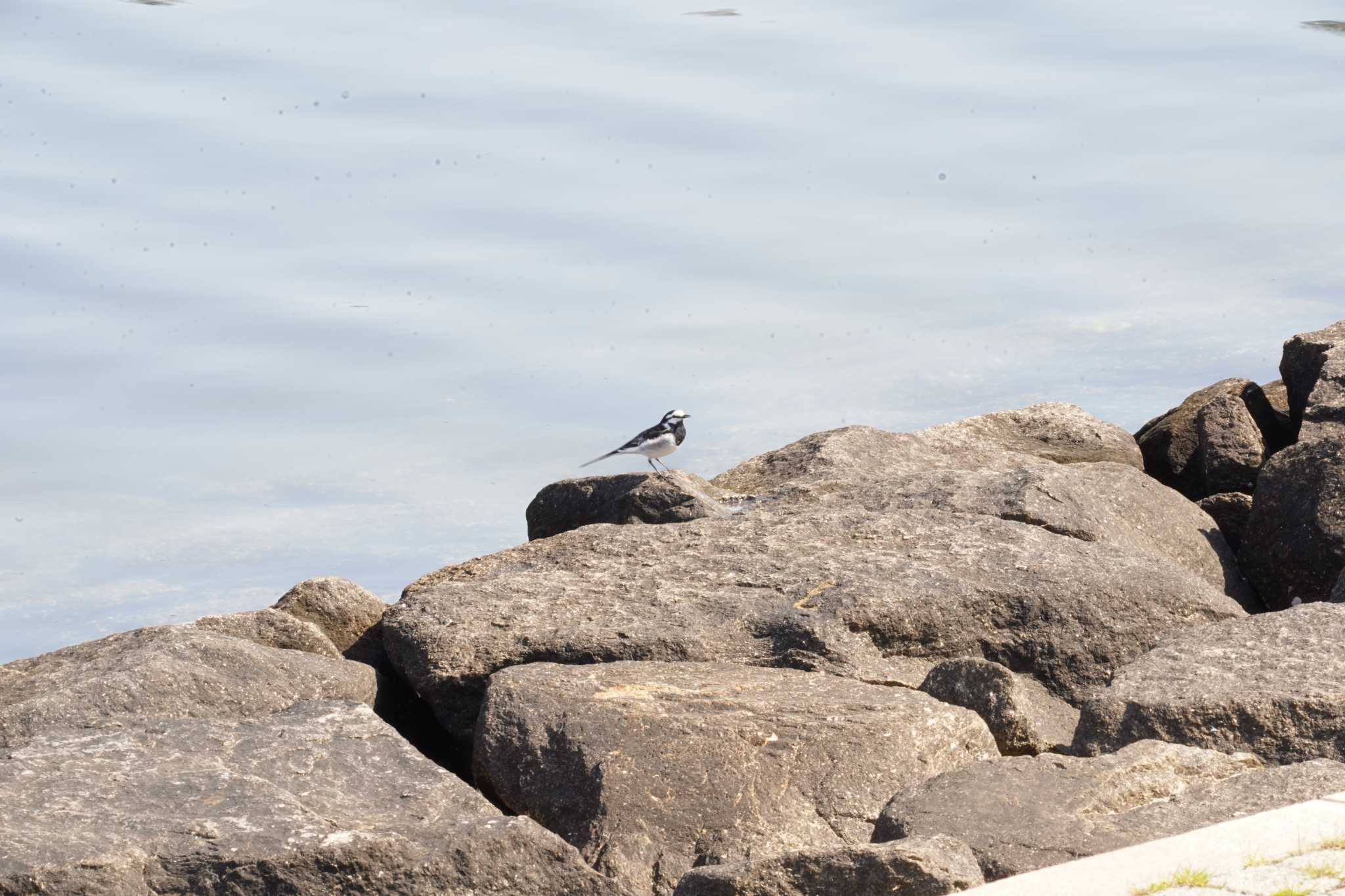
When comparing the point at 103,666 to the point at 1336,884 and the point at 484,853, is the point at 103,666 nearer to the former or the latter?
the point at 484,853

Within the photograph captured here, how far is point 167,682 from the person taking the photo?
25.7 feet

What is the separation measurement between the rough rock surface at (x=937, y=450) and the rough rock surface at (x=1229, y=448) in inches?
21.8

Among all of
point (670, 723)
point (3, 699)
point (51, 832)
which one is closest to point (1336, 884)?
point (670, 723)

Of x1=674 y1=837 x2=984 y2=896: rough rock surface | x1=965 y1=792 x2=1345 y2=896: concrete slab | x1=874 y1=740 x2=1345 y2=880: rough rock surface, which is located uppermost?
x1=965 y1=792 x2=1345 y2=896: concrete slab

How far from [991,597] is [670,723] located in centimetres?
229

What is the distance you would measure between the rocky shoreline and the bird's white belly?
8.65ft

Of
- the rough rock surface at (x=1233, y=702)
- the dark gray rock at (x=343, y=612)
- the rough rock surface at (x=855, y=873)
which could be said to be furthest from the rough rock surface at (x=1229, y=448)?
the rough rock surface at (x=855, y=873)

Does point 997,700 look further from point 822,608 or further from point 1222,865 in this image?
point 1222,865

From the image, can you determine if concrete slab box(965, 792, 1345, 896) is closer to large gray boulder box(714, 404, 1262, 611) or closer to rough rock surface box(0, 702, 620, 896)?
rough rock surface box(0, 702, 620, 896)

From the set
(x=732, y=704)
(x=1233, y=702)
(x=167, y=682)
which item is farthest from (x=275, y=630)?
(x=1233, y=702)

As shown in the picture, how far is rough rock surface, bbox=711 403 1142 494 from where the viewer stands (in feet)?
37.0

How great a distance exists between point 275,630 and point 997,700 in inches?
148

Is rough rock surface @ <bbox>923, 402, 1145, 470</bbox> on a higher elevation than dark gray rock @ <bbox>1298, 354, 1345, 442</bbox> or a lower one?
lower

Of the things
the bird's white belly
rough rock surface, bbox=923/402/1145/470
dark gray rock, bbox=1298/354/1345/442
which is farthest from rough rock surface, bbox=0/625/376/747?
dark gray rock, bbox=1298/354/1345/442
